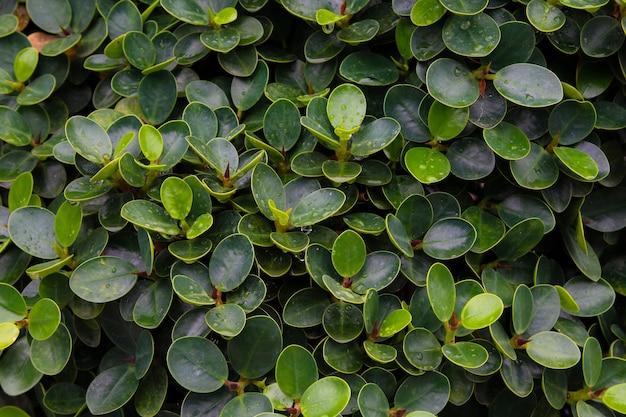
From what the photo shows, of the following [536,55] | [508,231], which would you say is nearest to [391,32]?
[536,55]

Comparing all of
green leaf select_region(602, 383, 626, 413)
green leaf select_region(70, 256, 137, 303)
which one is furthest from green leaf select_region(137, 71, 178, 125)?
green leaf select_region(602, 383, 626, 413)

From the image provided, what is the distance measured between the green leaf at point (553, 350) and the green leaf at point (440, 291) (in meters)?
0.18

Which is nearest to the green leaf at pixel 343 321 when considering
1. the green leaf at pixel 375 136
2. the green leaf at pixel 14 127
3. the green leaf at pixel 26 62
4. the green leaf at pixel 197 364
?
the green leaf at pixel 197 364

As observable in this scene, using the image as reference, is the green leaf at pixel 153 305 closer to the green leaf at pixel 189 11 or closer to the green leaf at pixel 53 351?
the green leaf at pixel 53 351

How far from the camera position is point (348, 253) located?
1174 millimetres

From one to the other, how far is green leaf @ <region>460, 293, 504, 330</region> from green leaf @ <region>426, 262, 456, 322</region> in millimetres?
30

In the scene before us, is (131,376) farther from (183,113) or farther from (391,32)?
(391,32)

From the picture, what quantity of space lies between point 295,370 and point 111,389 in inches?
15.7

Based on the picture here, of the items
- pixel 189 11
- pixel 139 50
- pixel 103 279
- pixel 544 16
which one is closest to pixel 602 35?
pixel 544 16

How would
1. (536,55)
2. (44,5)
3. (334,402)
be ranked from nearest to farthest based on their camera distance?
(334,402), (536,55), (44,5)

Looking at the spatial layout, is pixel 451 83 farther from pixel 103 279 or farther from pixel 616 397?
pixel 103 279

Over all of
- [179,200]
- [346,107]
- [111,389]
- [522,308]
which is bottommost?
[111,389]

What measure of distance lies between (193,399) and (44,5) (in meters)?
1.07

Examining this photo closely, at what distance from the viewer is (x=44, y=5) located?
5.23ft
